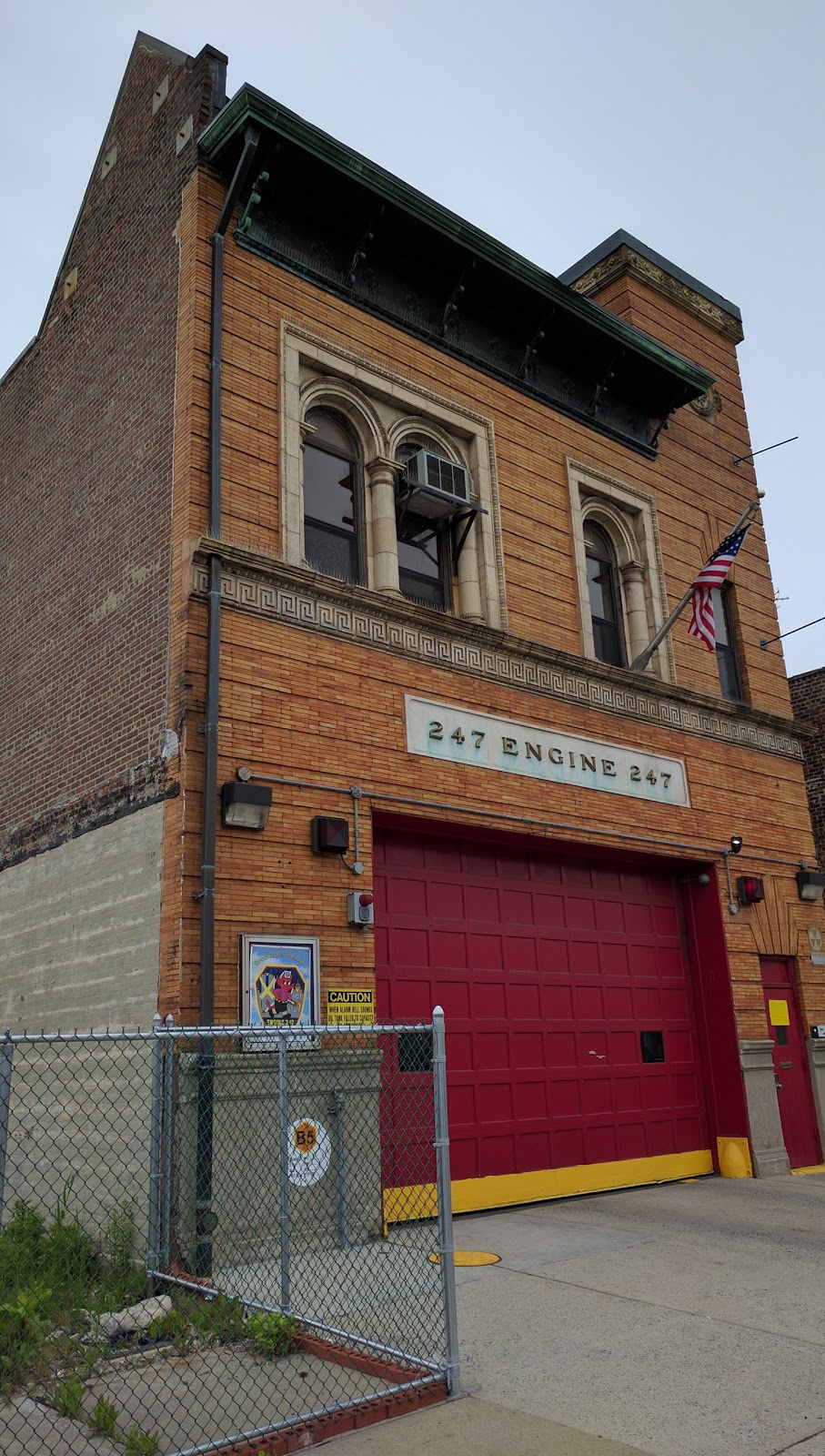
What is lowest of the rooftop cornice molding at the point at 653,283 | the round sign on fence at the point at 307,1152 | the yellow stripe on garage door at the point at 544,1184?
the yellow stripe on garage door at the point at 544,1184

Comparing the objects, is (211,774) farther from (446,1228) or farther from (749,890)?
(749,890)

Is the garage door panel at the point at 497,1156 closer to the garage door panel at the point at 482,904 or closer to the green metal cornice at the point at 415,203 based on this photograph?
the garage door panel at the point at 482,904

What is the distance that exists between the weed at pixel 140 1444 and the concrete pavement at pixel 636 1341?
2.58ft

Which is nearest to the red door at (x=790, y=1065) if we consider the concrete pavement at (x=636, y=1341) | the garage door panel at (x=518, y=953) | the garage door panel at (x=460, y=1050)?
the concrete pavement at (x=636, y=1341)

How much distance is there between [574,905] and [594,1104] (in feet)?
7.46

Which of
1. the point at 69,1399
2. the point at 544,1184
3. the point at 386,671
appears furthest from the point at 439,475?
the point at 69,1399

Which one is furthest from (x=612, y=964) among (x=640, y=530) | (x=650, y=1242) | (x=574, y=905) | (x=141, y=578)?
(x=141, y=578)

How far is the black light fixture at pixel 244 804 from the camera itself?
9.41 meters

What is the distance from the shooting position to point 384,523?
40.2 ft

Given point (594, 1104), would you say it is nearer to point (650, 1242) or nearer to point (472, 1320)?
point (650, 1242)

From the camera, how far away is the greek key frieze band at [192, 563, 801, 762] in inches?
411

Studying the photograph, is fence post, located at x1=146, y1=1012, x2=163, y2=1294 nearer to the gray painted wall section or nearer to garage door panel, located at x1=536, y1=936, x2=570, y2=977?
the gray painted wall section

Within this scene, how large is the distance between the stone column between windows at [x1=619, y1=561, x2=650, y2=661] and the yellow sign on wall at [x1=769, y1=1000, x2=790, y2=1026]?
506cm

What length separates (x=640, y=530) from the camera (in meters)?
15.7
